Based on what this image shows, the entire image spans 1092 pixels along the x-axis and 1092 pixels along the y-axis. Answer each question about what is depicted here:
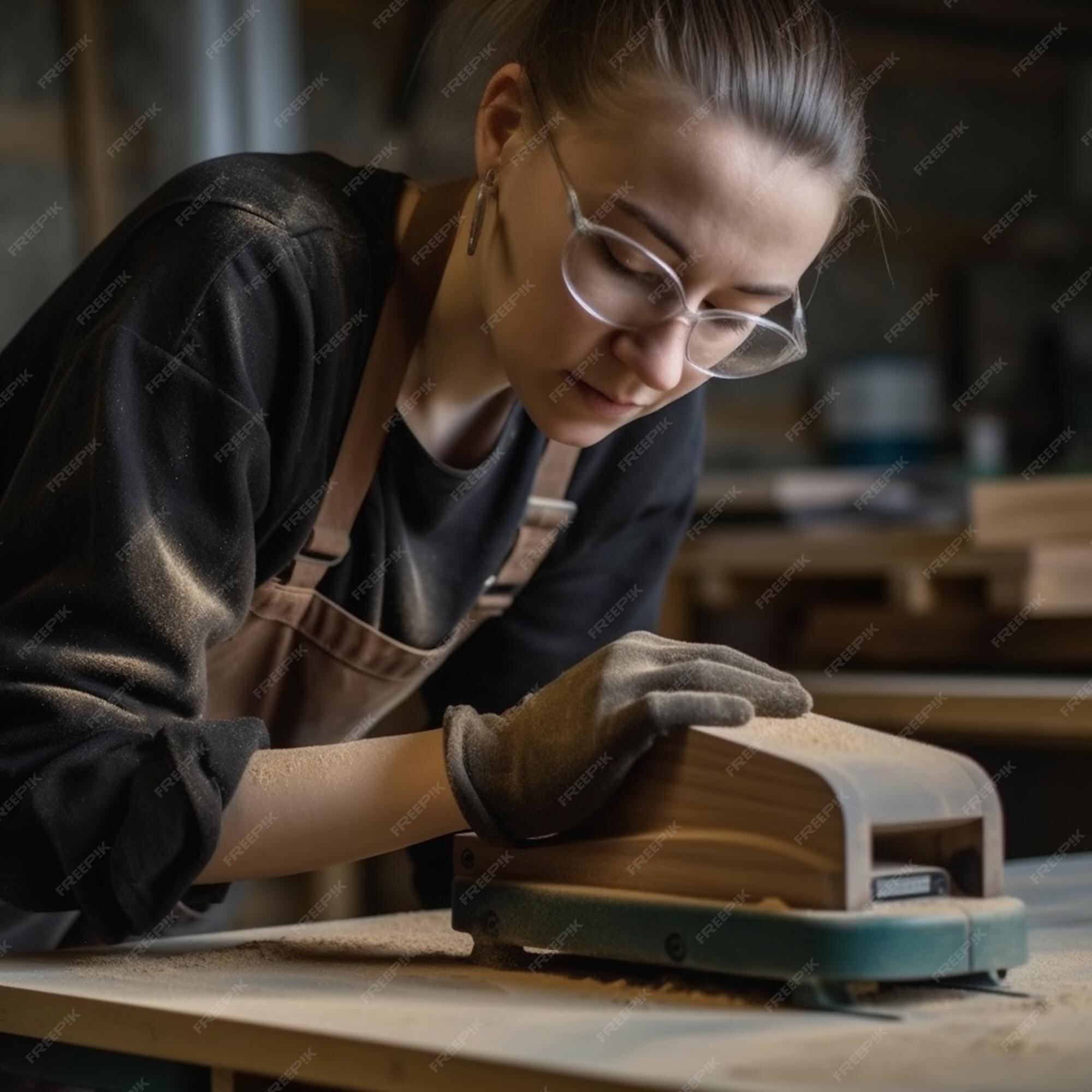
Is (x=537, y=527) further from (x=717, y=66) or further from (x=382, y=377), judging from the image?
(x=717, y=66)

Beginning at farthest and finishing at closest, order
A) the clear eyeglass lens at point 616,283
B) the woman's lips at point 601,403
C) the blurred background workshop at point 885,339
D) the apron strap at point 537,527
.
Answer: the blurred background workshop at point 885,339 → the apron strap at point 537,527 → the woman's lips at point 601,403 → the clear eyeglass lens at point 616,283

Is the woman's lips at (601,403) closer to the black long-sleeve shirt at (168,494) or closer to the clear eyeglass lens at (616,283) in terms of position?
the clear eyeglass lens at (616,283)

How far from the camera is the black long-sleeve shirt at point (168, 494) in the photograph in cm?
141

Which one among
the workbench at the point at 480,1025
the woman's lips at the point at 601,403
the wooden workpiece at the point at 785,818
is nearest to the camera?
the workbench at the point at 480,1025

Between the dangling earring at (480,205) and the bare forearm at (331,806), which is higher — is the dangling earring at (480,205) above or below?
above

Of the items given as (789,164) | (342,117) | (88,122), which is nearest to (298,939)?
(789,164)

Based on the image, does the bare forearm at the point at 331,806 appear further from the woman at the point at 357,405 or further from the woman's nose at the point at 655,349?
the woman's nose at the point at 655,349

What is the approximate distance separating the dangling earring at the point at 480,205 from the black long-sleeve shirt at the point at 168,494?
0.34 feet

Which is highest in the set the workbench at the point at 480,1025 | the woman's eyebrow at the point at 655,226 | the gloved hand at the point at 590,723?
the woman's eyebrow at the point at 655,226

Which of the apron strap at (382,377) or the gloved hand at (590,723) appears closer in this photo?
the gloved hand at (590,723)

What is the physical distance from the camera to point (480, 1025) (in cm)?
119

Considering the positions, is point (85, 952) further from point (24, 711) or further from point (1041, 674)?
point (1041, 674)

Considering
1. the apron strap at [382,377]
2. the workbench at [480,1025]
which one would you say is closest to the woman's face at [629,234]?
the apron strap at [382,377]

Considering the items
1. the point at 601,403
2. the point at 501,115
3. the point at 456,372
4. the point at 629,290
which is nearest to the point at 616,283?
the point at 629,290
